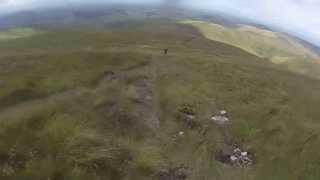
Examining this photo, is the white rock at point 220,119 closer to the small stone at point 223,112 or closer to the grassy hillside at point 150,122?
the grassy hillside at point 150,122

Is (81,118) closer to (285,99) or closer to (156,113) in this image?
(156,113)

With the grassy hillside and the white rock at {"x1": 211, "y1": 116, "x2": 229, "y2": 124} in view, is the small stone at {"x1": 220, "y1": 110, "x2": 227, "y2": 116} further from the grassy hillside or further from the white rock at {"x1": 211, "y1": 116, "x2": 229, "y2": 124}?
the white rock at {"x1": 211, "y1": 116, "x2": 229, "y2": 124}

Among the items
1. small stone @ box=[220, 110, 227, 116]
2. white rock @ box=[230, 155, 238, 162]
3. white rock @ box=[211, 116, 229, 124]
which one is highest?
small stone @ box=[220, 110, 227, 116]

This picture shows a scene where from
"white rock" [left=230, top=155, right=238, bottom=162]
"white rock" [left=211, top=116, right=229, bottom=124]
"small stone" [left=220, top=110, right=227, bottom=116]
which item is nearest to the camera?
"white rock" [left=230, top=155, right=238, bottom=162]

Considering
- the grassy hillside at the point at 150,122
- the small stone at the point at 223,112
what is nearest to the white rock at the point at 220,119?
the grassy hillside at the point at 150,122

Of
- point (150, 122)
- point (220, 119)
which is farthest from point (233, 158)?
point (150, 122)

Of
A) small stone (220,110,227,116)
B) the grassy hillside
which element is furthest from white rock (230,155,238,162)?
small stone (220,110,227,116)

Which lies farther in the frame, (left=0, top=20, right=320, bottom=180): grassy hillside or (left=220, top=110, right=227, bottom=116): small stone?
(left=220, top=110, right=227, bottom=116): small stone

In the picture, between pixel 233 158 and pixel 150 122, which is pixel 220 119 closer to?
pixel 150 122

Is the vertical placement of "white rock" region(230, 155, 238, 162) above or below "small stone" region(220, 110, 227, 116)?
below

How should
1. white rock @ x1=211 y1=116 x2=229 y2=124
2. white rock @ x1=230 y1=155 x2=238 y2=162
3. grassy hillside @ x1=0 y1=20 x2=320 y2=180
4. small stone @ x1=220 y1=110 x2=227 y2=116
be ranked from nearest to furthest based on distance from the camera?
1. grassy hillside @ x1=0 y1=20 x2=320 y2=180
2. white rock @ x1=230 y1=155 x2=238 y2=162
3. white rock @ x1=211 y1=116 x2=229 y2=124
4. small stone @ x1=220 y1=110 x2=227 y2=116
